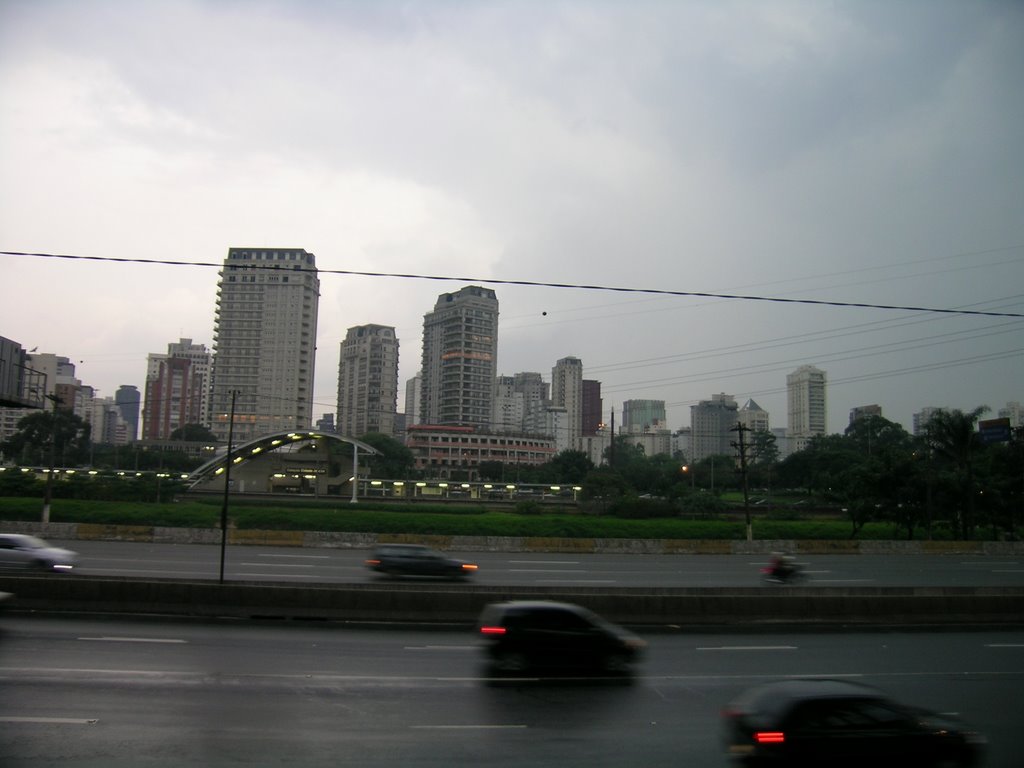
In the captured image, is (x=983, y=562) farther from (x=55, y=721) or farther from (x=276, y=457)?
(x=276, y=457)

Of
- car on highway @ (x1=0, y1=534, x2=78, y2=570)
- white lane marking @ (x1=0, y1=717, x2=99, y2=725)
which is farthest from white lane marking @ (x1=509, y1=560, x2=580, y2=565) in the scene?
white lane marking @ (x1=0, y1=717, x2=99, y2=725)

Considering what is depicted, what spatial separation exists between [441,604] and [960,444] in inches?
1947

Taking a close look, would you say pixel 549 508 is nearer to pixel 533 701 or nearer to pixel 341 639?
pixel 341 639

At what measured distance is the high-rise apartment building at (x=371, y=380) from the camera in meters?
184

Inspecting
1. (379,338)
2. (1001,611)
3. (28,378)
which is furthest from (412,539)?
(379,338)

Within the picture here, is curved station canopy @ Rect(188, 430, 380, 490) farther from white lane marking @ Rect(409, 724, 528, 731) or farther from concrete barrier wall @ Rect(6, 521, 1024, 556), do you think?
white lane marking @ Rect(409, 724, 528, 731)

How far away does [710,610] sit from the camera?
19.3 m

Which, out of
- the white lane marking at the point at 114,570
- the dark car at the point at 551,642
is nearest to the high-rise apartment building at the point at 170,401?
the white lane marking at the point at 114,570

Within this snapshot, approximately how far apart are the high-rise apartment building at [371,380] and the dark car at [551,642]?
169 meters

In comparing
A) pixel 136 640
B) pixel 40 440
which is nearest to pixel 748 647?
pixel 136 640

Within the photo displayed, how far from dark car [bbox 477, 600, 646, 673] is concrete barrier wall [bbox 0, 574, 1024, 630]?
5.34m

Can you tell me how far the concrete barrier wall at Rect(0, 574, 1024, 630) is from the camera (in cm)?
1808

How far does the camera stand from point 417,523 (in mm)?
47406

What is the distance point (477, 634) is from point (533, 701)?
20.2 ft
